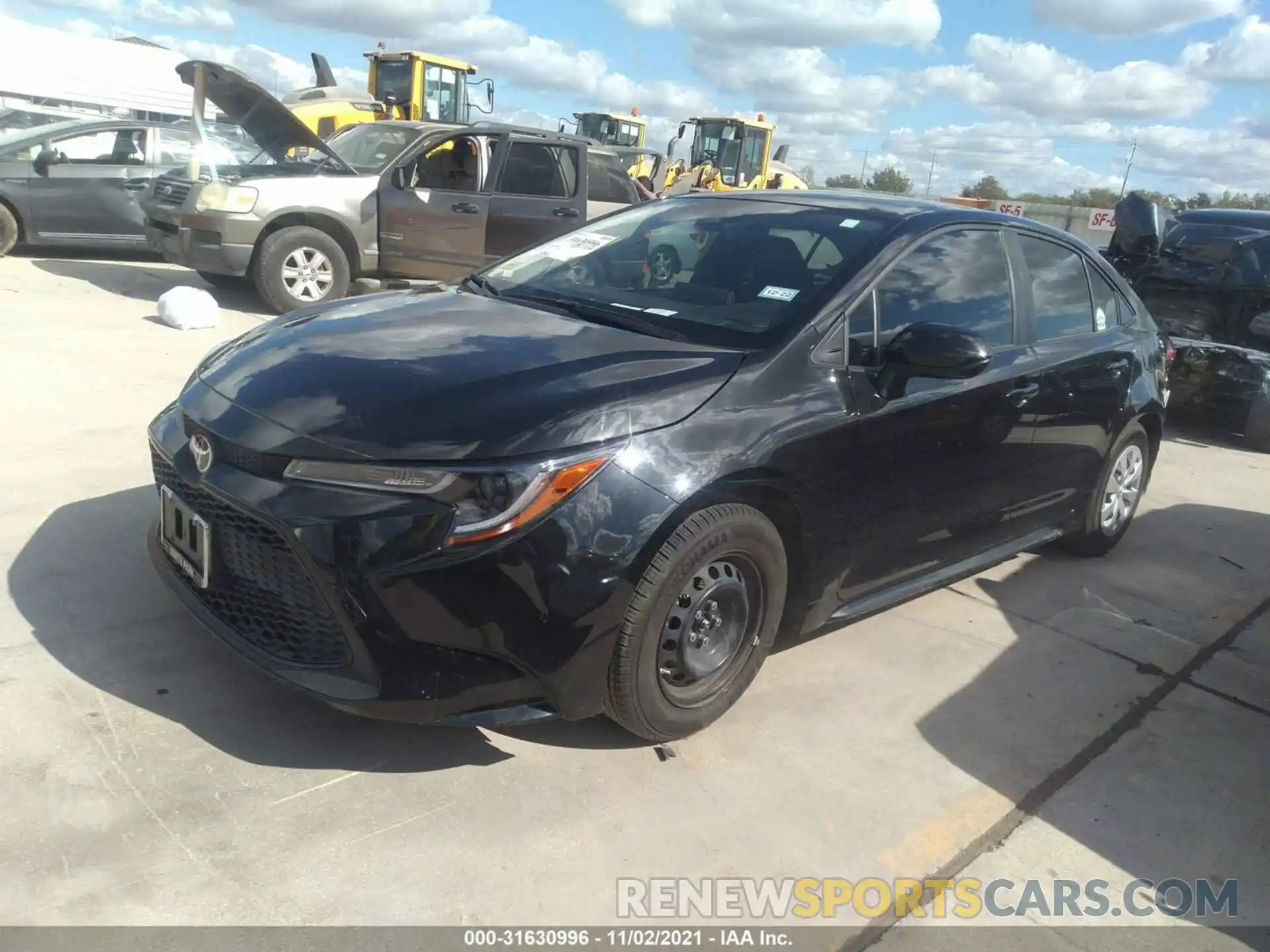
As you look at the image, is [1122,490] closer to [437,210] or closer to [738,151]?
[437,210]

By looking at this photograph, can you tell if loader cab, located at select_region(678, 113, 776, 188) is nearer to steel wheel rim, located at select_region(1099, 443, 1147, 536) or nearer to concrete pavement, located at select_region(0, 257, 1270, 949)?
steel wheel rim, located at select_region(1099, 443, 1147, 536)

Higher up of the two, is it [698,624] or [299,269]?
[299,269]

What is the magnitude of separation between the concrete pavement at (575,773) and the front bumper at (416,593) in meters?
0.31

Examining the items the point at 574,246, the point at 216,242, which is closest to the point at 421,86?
the point at 216,242

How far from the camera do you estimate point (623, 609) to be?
2.67 metres

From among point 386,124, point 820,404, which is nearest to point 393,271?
point 386,124

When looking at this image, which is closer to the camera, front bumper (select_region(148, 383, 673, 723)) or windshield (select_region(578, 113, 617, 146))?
front bumper (select_region(148, 383, 673, 723))

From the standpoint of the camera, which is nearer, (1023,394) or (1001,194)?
(1023,394)

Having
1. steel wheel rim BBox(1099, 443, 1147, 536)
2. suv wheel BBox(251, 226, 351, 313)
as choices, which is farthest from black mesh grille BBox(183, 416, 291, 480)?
suv wheel BBox(251, 226, 351, 313)

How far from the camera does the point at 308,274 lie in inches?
354

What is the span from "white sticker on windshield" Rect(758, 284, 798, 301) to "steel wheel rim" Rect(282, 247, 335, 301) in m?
6.50

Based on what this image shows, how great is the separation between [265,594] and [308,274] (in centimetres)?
688

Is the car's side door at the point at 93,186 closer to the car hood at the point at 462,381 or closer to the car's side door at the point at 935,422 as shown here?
the car hood at the point at 462,381

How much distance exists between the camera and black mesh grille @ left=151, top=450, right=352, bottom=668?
2.59 metres
